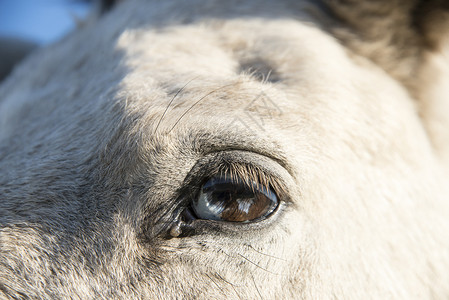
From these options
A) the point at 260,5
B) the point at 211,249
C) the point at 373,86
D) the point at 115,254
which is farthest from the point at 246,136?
the point at 260,5

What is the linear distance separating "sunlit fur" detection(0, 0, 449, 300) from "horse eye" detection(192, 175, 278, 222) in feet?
0.10

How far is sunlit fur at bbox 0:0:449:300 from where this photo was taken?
115 centimetres

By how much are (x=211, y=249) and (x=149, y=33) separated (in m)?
0.88

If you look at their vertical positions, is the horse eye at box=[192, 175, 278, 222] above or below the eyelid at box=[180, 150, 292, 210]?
below

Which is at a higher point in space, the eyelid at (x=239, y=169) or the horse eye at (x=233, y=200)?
the eyelid at (x=239, y=169)

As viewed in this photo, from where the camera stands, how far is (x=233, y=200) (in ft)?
3.92

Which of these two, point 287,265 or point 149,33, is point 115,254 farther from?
point 149,33

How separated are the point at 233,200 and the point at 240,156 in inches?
5.2

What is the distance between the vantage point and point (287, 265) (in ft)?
3.93

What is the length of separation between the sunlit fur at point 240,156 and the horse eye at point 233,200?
0.03 metres

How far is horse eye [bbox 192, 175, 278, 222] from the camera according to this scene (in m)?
1.19

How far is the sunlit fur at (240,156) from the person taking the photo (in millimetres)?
1151

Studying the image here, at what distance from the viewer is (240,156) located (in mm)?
1172

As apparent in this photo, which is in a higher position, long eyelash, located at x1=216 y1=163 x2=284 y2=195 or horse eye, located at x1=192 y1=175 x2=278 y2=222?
long eyelash, located at x1=216 y1=163 x2=284 y2=195
